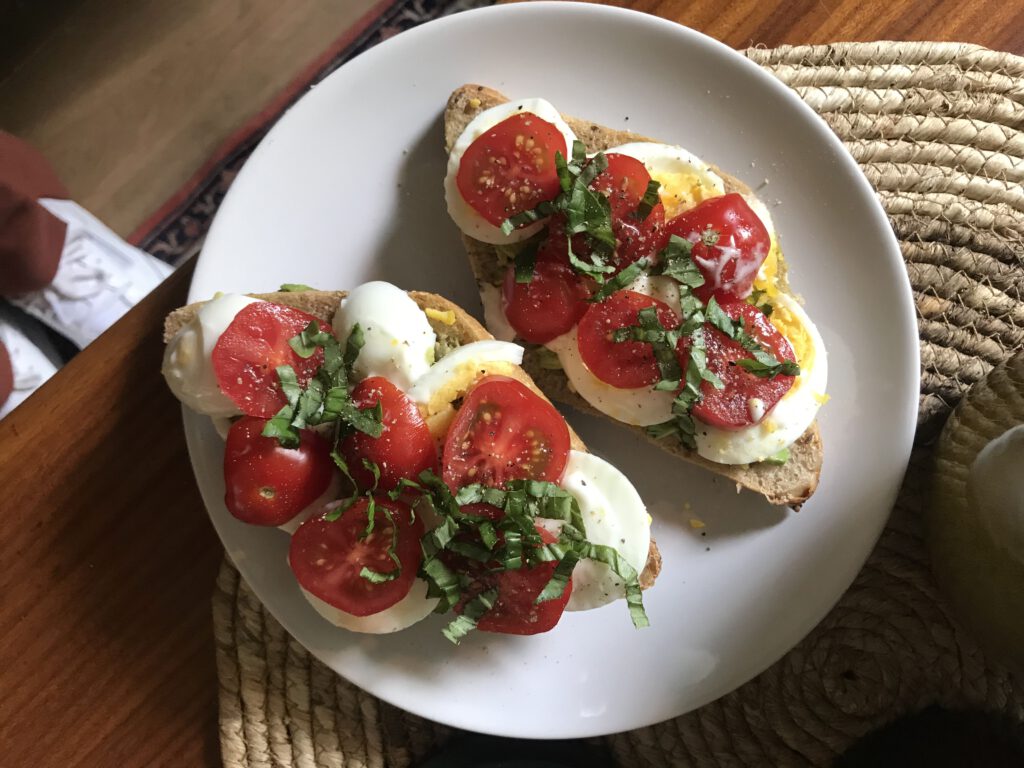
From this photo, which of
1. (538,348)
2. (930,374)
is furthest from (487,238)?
(930,374)

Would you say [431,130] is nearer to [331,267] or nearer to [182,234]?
[331,267]

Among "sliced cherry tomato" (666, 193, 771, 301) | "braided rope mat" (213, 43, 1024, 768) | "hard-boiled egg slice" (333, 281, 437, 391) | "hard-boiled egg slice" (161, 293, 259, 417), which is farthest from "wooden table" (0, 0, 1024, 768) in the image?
"sliced cherry tomato" (666, 193, 771, 301)

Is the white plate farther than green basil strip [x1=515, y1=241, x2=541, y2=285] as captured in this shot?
Yes

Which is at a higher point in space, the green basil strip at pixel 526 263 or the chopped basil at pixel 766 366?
the green basil strip at pixel 526 263

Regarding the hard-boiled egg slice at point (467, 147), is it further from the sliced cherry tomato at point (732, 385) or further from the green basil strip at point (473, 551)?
the green basil strip at point (473, 551)

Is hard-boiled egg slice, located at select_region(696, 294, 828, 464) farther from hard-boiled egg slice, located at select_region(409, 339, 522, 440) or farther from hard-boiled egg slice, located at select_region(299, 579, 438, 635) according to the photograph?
hard-boiled egg slice, located at select_region(299, 579, 438, 635)

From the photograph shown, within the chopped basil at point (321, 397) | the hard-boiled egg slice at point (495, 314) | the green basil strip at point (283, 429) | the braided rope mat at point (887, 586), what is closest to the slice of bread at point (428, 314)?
the hard-boiled egg slice at point (495, 314)

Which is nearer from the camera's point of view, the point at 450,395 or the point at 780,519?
the point at 450,395
